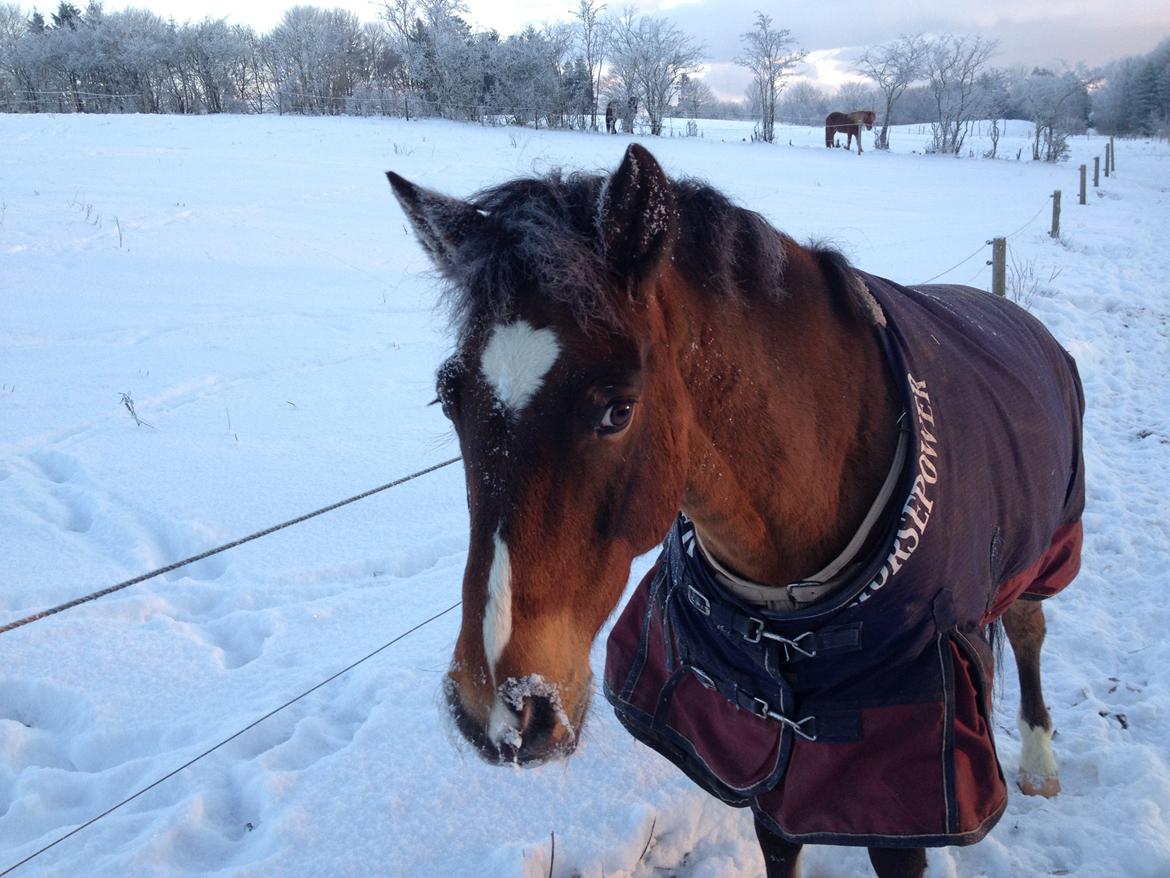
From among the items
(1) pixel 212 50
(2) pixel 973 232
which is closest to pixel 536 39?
(1) pixel 212 50

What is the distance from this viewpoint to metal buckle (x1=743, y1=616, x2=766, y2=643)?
1.76 m

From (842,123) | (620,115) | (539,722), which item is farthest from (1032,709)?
(842,123)

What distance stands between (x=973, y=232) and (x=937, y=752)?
51.0 ft

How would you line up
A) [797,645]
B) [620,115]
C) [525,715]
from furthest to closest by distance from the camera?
1. [620,115]
2. [797,645]
3. [525,715]

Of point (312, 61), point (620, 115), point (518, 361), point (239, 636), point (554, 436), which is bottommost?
point (239, 636)

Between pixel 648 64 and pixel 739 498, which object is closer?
pixel 739 498

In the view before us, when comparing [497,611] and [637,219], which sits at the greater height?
[637,219]

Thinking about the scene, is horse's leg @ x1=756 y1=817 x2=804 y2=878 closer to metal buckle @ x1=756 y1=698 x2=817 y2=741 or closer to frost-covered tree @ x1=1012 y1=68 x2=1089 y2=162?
metal buckle @ x1=756 y1=698 x2=817 y2=741

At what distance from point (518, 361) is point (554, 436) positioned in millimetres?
159

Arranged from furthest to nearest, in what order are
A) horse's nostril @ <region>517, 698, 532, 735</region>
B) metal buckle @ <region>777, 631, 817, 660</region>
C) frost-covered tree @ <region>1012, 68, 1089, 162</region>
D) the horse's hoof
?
frost-covered tree @ <region>1012, 68, 1089, 162</region> → the horse's hoof → metal buckle @ <region>777, 631, 817, 660</region> → horse's nostril @ <region>517, 698, 532, 735</region>

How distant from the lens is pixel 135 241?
1023cm

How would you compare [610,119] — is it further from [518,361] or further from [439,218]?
[518,361]

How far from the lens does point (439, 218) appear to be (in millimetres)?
1552

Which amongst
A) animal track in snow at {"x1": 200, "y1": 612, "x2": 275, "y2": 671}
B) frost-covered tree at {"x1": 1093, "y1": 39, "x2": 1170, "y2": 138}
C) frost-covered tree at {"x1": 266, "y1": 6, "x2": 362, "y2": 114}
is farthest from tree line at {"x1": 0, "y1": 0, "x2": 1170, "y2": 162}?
animal track in snow at {"x1": 200, "y1": 612, "x2": 275, "y2": 671}
